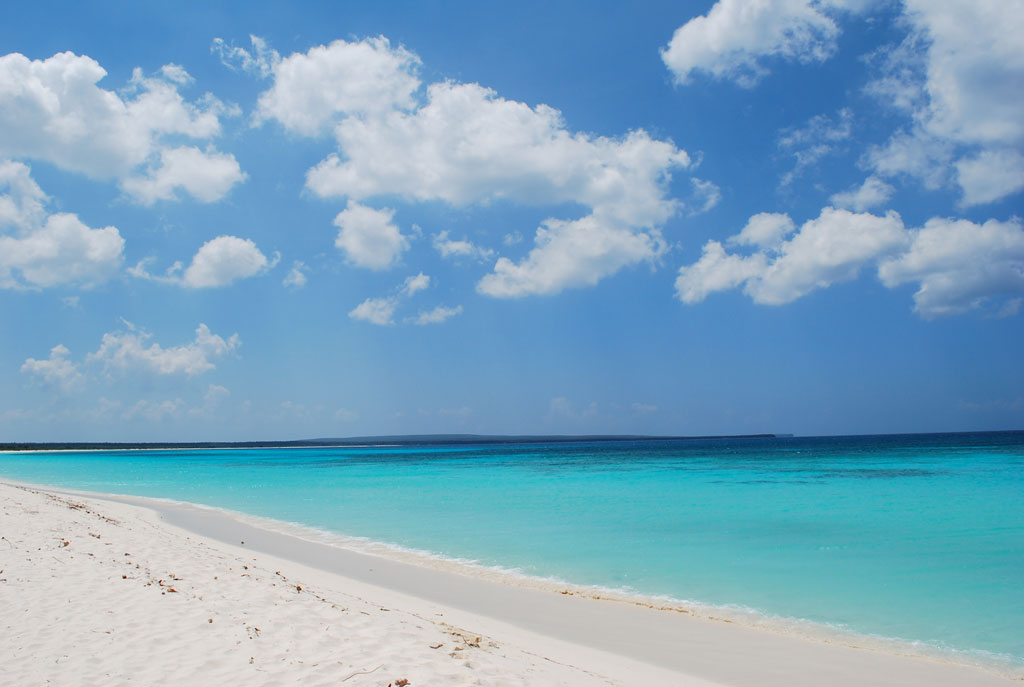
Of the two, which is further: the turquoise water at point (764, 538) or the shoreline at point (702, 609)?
the turquoise water at point (764, 538)

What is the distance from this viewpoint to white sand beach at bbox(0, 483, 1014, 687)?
4.77 m

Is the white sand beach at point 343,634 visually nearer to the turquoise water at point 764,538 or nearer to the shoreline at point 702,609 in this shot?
the shoreline at point 702,609

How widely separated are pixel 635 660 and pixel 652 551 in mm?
6528

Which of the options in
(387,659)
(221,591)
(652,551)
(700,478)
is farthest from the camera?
(700,478)

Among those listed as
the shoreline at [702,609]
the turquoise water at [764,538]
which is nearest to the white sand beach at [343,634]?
the shoreline at [702,609]

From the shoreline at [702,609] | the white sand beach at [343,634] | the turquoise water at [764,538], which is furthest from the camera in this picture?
the turquoise water at [764,538]

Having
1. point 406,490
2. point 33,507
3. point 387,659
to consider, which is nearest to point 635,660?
point 387,659

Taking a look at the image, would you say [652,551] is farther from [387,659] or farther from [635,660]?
[387,659]

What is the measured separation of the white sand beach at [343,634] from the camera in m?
4.77

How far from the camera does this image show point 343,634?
5.67m

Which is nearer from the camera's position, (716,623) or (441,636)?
(441,636)

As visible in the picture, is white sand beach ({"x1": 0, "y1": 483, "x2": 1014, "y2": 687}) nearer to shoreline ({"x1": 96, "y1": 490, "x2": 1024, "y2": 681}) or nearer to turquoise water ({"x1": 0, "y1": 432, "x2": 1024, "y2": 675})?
shoreline ({"x1": 96, "y1": 490, "x2": 1024, "y2": 681})

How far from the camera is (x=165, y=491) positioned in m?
29.0

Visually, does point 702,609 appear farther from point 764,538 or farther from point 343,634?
point 764,538
